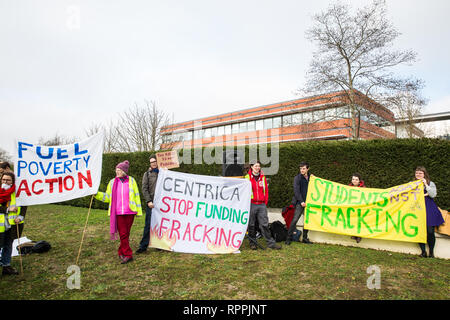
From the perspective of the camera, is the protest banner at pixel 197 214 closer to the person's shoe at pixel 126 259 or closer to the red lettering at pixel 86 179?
the person's shoe at pixel 126 259

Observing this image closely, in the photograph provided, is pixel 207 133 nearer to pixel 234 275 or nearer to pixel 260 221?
pixel 260 221

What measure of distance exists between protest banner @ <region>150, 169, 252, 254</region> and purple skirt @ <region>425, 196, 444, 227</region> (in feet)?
12.3

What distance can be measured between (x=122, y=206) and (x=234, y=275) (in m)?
2.38

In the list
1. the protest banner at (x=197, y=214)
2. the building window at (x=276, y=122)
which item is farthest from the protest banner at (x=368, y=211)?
the building window at (x=276, y=122)

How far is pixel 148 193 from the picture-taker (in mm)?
5535

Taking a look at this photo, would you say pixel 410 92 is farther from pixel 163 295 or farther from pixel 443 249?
→ pixel 163 295

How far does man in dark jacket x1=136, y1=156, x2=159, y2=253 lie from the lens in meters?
5.44

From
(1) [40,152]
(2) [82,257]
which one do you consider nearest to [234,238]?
(2) [82,257]

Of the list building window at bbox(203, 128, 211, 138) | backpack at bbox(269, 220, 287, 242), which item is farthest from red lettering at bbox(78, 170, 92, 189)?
building window at bbox(203, 128, 211, 138)

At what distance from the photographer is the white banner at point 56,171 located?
4414 mm

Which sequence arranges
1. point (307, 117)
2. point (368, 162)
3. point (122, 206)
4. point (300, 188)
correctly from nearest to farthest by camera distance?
point (122, 206)
point (300, 188)
point (368, 162)
point (307, 117)

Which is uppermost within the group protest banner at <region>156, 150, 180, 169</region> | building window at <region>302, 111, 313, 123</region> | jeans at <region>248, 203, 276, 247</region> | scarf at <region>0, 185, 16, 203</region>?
building window at <region>302, 111, 313, 123</region>

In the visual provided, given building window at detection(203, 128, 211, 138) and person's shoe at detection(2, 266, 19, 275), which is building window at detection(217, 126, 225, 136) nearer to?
building window at detection(203, 128, 211, 138)

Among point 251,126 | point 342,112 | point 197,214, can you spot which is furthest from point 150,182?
point 251,126
